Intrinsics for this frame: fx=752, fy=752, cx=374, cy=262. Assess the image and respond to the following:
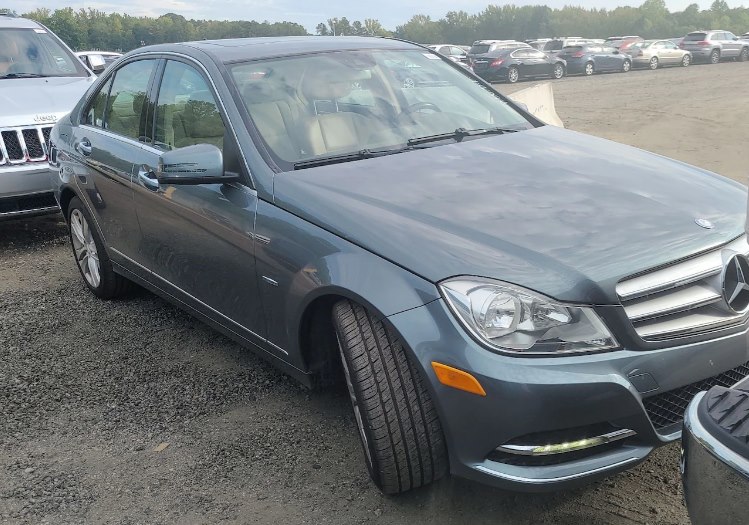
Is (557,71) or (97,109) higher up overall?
(97,109)

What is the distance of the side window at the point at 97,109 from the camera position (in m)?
4.78

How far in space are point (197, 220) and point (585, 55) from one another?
28596mm

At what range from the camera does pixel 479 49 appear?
2856 centimetres

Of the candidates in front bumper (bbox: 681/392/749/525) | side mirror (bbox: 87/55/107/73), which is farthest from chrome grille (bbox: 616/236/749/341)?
side mirror (bbox: 87/55/107/73)

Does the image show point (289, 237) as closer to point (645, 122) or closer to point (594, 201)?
point (594, 201)

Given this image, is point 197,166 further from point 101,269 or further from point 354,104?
point 101,269

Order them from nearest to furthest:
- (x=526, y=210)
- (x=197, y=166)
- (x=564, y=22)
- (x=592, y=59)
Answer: (x=526, y=210) < (x=197, y=166) < (x=592, y=59) < (x=564, y=22)

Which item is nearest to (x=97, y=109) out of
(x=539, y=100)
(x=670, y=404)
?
(x=670, y=404)

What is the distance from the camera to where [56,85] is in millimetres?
7203

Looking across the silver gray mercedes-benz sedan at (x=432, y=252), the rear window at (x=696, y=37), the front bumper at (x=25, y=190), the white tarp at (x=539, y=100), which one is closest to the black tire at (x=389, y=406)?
the silver gray mercedes-benz sedan at (x=432, y=252)

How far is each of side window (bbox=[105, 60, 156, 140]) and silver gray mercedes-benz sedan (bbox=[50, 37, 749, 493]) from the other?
26mm

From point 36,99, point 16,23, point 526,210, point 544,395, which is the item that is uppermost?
point 16,23

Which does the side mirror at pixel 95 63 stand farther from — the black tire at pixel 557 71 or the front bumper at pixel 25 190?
the black tire at pixel 557 71

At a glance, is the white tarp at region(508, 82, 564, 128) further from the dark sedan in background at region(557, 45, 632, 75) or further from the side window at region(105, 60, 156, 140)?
the dark sedan in background at region(557, 45, 632, 75)
